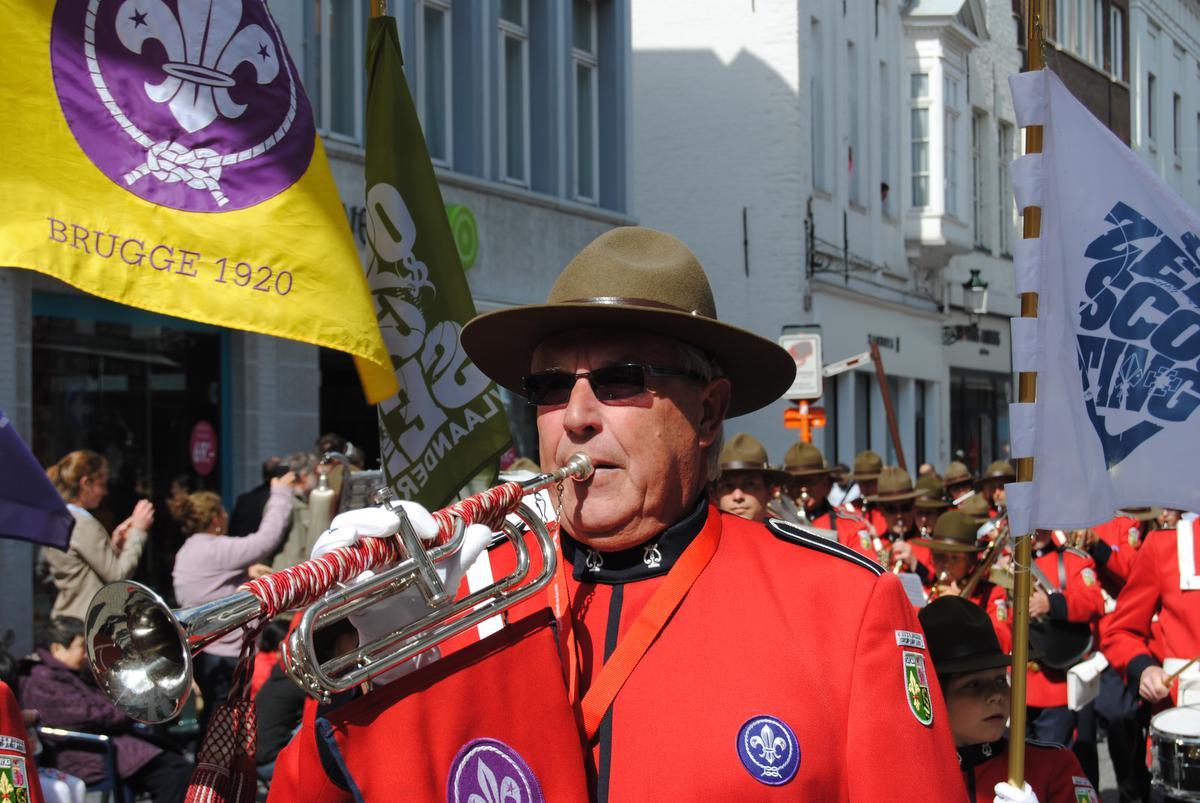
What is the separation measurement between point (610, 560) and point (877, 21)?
89.7ft

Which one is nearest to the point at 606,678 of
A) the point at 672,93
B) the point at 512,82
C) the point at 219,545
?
the point at 219,545

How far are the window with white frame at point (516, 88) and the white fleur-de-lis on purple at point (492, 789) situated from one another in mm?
15789

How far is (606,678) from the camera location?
299 cm

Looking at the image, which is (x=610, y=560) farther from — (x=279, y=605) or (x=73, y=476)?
(x=73, y=476)

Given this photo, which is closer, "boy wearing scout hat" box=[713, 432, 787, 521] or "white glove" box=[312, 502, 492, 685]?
"white glove" box=[312, 502, 492, 685]

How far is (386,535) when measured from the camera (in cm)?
273

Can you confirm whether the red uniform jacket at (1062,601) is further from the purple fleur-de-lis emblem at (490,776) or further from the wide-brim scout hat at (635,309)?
the purple fleur-de-lis emblem at (490,776)

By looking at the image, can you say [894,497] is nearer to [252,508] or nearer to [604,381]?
[252,508]

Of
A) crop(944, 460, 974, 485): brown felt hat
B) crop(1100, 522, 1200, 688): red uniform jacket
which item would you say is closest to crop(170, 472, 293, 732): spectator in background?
crop(1100, 522, 1200, 688): red uniform jacket

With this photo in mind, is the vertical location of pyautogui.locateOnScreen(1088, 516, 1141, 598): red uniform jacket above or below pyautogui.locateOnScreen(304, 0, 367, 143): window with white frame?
below

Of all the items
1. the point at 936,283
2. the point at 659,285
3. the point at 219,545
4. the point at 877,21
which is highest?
the point at 877,21

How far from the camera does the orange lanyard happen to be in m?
2.98

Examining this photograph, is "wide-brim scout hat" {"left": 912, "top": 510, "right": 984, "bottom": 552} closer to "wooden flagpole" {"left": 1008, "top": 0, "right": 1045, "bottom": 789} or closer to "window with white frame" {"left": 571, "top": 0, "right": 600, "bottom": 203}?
"wooden flagpole" {"left": 1008, "top": 0, "right": 1045, "bottom": 789}

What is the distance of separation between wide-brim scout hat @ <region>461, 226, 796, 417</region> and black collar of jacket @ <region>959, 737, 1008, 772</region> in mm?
2106
